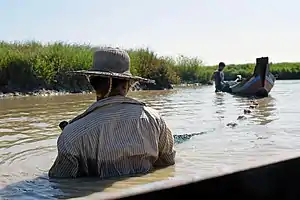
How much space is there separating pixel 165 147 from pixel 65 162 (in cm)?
84

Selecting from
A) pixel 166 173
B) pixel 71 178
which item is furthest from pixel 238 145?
pixel 71 178

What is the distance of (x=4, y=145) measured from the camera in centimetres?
724

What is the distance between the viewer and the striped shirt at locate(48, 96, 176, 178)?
3.92 metres

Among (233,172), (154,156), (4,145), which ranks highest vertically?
(233,172)

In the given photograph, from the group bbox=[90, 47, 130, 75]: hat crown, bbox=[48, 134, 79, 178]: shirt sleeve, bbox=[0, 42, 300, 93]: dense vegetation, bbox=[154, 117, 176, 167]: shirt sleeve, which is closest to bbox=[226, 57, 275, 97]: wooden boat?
bbox=[0, 42, 300, 93]: dense vegetation

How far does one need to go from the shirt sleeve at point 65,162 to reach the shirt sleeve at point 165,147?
71 centimetres

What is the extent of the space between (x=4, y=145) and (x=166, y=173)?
358cm

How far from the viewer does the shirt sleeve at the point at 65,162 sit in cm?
393

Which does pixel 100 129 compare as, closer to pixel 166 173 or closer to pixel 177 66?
pixel 166 173

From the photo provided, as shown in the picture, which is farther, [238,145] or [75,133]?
[238,145]

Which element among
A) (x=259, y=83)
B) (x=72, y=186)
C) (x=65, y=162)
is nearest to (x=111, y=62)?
(x=65, y=162)

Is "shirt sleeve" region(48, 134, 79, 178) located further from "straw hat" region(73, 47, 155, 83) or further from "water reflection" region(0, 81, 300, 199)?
"straw hat" region(73, 47, 155, 83)

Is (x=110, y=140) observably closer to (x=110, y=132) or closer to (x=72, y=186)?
(x=110, y=132)

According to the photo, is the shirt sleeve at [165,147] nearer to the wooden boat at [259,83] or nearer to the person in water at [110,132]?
the person in water at [110,132]
